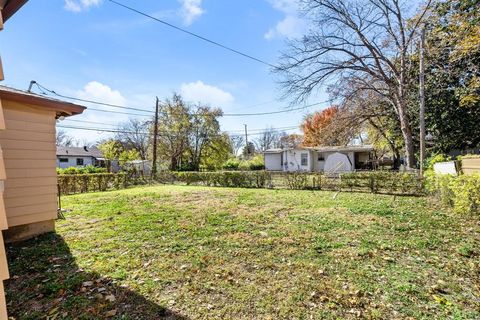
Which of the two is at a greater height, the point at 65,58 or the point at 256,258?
the point at 65,58

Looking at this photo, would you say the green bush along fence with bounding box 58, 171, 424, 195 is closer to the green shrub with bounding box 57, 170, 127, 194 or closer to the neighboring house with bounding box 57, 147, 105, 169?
the green shrub with bounding box 57, 170, 127, 194

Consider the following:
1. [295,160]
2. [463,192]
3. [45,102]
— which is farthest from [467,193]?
[295,160]

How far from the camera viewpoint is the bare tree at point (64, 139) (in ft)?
153

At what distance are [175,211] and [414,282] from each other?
613 cm

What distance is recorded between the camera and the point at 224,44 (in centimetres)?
1080

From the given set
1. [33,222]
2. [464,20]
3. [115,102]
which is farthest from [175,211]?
[115,102]

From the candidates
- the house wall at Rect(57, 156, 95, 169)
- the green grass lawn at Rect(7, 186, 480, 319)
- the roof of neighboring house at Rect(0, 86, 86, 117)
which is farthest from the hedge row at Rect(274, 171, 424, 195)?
the house wall at Rect(57, 156, 95, 169)

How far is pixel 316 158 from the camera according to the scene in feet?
89.7

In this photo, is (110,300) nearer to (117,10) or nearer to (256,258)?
(256,258)

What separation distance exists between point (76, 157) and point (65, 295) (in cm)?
4307

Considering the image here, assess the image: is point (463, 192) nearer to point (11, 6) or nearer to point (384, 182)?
point (384, 182)

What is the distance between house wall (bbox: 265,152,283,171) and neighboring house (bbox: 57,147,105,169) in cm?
2950

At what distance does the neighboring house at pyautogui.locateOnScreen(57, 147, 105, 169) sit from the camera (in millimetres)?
37281

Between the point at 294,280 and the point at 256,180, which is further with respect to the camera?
the point at 256,180
